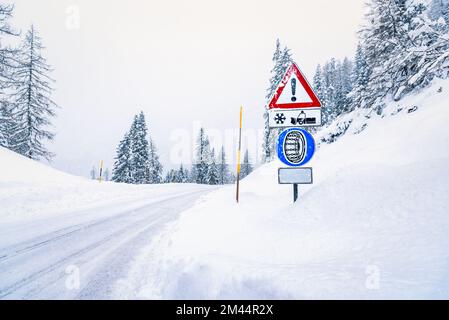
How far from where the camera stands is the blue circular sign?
4852 millimetres

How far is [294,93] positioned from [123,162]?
36.5 meters

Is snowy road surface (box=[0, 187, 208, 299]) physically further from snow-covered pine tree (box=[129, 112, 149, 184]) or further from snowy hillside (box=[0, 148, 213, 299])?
snow-covered pine tree (box=[129, 112, 149, 184])

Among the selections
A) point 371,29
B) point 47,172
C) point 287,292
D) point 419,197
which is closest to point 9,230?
point 287,292

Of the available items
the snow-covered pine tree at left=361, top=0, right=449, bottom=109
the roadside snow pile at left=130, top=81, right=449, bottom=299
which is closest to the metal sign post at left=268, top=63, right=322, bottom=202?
the roadside snow pile at left=130, top=81, right=449, bottom=299

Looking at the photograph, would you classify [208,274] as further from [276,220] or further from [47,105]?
[47,105]

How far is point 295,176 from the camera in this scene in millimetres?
5113

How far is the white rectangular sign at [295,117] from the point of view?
191 inches

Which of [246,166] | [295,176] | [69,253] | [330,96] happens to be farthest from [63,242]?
[246,166]

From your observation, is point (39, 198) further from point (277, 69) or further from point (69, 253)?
point (277, 69)

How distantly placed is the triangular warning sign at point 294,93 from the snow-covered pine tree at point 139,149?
34.7 m

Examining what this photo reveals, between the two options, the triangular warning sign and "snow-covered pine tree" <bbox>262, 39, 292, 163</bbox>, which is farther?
"snow-covered pine tree" <bbox>262, 39, 292, 163</bbox>

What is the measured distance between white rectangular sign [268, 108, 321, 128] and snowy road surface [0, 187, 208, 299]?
11.7ft

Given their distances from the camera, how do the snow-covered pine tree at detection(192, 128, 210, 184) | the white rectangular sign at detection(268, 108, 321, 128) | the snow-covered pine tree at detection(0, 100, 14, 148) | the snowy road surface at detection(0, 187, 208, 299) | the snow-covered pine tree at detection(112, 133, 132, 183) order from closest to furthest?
the snowy road surface at detection(0, 187, 208, 299), the white rectangular sign at detection(268, 108, 321, 128), the snow-covered pine tree at detection(0, 100, 14, 148), the snow-covered pine tree at detection(112, 133, 132, 183), the snow-covered pine tree at detection(192, 128, 210, 184)
